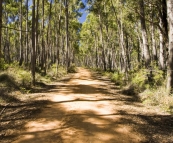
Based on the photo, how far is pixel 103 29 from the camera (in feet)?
128

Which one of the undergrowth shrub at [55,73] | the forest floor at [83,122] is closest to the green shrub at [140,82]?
the forest floor at [83,122]

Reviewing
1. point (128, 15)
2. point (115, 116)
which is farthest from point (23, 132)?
point (128, 15)

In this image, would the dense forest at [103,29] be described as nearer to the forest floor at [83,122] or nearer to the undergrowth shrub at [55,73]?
the undergrowth shrub at [55,73]

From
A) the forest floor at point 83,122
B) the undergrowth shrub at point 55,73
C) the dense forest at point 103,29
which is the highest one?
the dense forest at point 103,29

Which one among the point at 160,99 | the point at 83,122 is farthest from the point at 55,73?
the point at 83,122

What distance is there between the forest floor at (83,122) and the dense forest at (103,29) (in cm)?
243

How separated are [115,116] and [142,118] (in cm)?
94

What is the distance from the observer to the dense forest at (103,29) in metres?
11.4

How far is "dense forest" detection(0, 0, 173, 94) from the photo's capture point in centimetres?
1145

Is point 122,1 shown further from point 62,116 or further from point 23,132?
point 23,132

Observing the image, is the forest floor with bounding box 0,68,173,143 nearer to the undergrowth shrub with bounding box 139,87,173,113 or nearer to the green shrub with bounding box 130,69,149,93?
the undergrowth shrub with bounding box 139,87,173,113

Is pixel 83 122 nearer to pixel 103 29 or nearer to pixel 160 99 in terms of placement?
pixel 160 99

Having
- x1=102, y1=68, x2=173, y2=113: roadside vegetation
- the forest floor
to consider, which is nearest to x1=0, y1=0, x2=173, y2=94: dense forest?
x1=102, y1=68, x2=173, y2=113: roadside vegetation

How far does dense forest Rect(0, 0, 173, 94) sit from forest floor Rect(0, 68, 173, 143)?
2430 mm
